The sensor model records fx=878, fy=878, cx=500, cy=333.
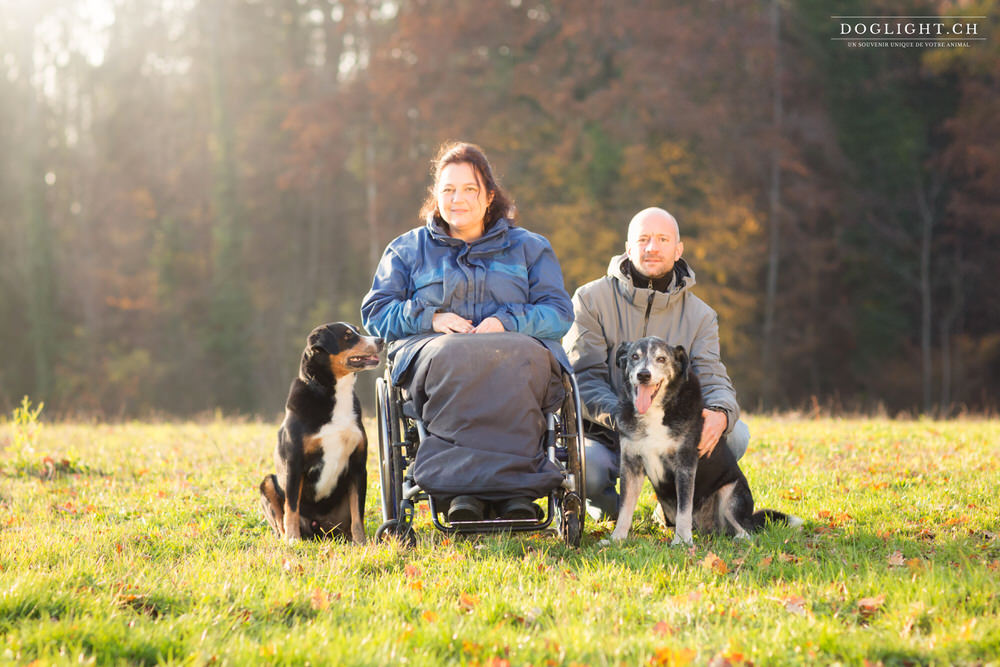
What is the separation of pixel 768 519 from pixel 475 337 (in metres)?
1.94

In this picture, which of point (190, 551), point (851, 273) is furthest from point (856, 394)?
point (190, 551)

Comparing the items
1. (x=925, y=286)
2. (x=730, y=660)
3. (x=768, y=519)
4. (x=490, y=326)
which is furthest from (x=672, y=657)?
(x=925, y=286)

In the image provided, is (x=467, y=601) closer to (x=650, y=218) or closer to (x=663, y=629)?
(x=663, y=629)

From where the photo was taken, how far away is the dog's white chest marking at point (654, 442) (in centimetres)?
441

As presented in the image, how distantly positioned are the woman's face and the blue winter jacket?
0.31 ft

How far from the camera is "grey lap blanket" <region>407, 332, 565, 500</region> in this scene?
3934 mm

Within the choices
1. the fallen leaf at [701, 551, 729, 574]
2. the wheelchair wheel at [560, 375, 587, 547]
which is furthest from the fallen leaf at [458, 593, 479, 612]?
the fallen leaf at [701, 551, 729, 574]

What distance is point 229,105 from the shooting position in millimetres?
21641

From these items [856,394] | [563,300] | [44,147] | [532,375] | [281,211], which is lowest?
[856,394]

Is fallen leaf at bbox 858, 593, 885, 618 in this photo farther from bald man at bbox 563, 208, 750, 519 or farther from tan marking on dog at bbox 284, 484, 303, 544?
tan marking on dog at bbox 284, 484, 303, 544

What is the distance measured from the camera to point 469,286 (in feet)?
15.1

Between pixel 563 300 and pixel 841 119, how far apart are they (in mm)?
19805

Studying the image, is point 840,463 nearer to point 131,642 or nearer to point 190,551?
point 190,551

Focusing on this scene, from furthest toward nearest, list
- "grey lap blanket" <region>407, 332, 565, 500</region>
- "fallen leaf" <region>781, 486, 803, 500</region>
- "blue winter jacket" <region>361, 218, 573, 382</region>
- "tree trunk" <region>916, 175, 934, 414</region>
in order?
"tree trunk" <region>916, 175, 934, 414</region> < "fallen leaf" <region>781, 486, 803, 500</region> < "blue winter jacket" <region>361, 218, 573, 382</region> < "grey lap blanket" <region>407, 332, 565, 500</region>
